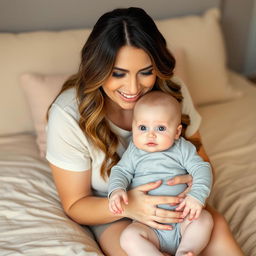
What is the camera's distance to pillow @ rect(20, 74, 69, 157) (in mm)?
1758

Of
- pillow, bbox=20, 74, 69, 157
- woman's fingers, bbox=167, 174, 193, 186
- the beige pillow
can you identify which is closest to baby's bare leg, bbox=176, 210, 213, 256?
woman's fingers, bbox=167, 174, 193, 186

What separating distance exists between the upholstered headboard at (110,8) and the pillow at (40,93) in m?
0.36

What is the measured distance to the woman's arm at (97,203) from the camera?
1270mm

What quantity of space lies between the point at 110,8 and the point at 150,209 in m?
1.22

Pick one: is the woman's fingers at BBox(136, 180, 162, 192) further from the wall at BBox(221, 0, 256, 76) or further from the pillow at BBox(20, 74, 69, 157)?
the wall at BBox(221, 0, 256, 76)

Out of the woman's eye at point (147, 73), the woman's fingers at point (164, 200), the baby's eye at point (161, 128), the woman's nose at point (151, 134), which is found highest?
the woman's eye at point (147, 73)

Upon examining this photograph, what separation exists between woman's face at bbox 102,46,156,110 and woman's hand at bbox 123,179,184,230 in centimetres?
28

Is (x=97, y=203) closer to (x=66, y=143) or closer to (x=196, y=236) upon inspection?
(x=66, y=143)

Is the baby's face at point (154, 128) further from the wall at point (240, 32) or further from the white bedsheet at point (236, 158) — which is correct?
the wall at point (240, 32)

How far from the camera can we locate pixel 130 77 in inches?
51.5

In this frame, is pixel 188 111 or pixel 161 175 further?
pixel 188 111

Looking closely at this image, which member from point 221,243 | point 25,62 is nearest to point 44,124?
point 25,62

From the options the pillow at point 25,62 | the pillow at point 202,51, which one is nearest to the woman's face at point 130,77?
the pillow at point 25,62

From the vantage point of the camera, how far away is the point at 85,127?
4.55ft
